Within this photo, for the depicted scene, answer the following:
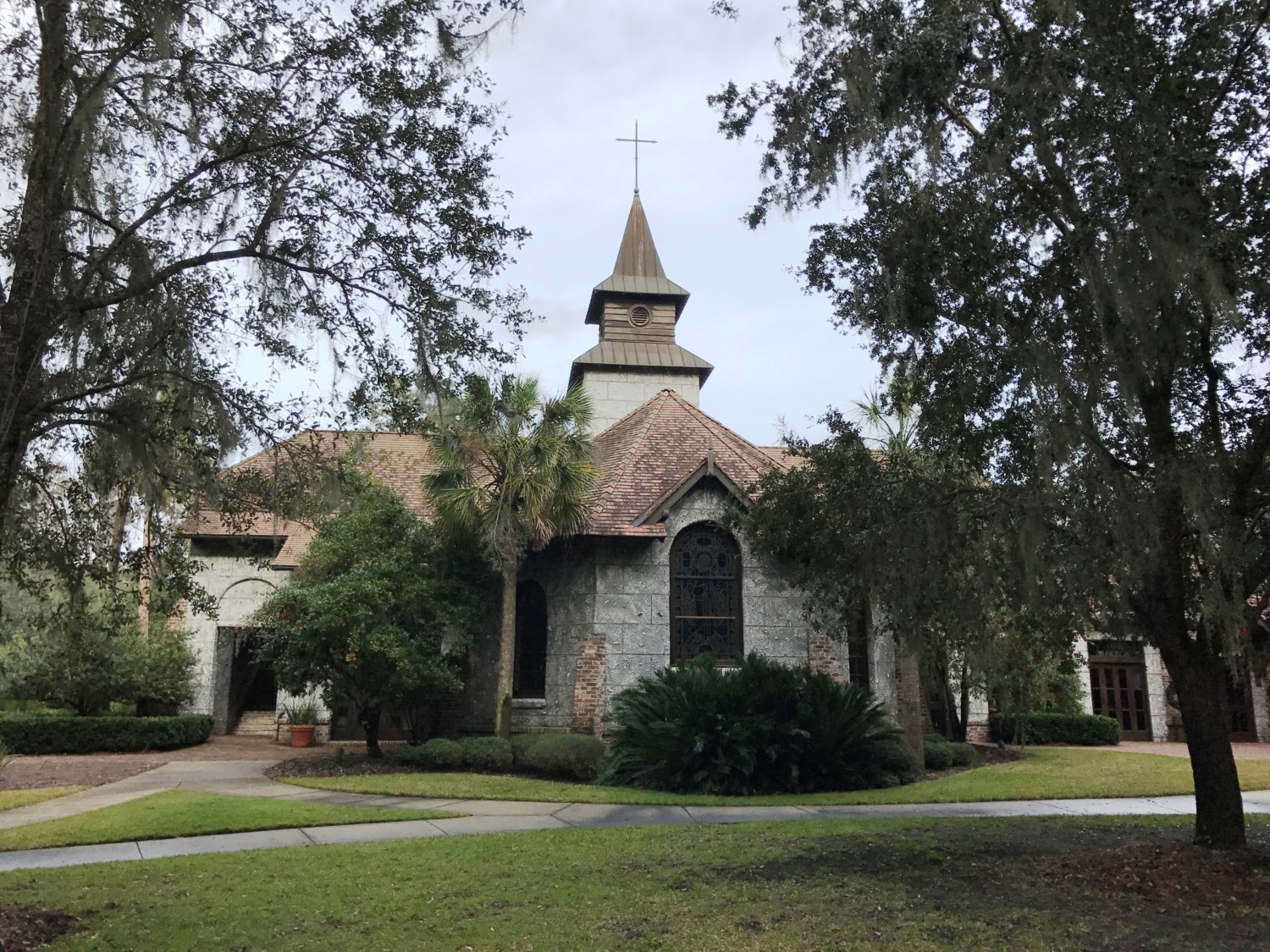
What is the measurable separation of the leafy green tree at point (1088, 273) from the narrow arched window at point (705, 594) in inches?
384

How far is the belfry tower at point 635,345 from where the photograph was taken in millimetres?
32188

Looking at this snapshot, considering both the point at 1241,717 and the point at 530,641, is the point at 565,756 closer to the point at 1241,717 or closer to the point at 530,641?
the point at 530,641

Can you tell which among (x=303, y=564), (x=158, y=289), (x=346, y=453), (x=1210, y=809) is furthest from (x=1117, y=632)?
(x=303, y=564)

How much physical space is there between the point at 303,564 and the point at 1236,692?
25.3 m

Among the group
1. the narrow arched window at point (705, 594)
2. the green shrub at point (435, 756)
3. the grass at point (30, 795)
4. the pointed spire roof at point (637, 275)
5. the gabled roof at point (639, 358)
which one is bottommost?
the grass at point (30, 795)

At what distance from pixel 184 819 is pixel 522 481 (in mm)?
7862

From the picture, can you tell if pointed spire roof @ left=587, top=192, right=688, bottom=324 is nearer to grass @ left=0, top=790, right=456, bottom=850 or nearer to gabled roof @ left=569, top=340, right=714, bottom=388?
gabled roof @ left=569, top=340, right=714, bottom=388

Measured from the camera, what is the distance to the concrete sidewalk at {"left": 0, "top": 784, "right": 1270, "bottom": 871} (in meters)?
9.61

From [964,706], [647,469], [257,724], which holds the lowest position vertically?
[257,724]

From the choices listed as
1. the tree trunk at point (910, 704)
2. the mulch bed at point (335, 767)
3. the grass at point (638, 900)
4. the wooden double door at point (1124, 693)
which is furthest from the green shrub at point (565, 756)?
the wooden double door at point (1124, 693)

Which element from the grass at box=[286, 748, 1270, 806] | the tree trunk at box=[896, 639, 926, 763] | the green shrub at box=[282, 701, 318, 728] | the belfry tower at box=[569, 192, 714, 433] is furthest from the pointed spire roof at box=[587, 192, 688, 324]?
the grass at box=[286, 748, 1270, 806]

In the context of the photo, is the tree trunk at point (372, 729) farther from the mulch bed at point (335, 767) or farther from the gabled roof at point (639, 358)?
the gabled roof at point (639, 358)

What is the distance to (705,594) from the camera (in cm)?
1905

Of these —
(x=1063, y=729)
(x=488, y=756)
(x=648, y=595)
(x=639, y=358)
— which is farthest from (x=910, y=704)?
(x=639, y=358)
